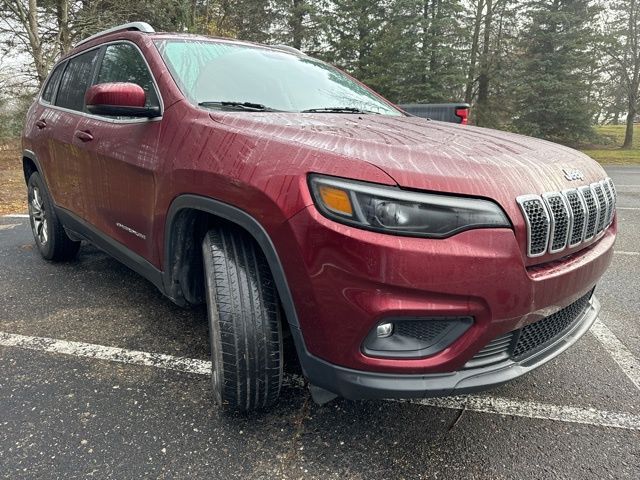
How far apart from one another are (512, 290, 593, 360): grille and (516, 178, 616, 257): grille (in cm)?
30

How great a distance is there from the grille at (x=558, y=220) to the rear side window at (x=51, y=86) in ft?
12.3

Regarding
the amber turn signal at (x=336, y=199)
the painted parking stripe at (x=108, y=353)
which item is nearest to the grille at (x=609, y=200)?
the amber turn signal at (x=336, y=199)

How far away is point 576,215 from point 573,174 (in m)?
0.20

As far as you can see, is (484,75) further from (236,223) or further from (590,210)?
(236,223)

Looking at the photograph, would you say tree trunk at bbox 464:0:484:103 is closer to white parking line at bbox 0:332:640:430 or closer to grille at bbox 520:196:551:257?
white parking line at bbox 0:332:640:430

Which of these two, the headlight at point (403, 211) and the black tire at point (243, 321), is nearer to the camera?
the headlight at point (403, 211)

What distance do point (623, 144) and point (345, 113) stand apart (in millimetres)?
28312

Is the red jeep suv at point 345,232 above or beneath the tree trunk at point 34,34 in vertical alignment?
beneath

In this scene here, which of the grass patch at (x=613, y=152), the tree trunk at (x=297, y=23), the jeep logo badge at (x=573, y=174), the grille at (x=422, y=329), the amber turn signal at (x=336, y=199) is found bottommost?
the grass patch at (x=613, y=152)

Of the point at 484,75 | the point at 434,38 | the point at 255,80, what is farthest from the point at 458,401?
the point at 484,75

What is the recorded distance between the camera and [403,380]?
4.76 ft

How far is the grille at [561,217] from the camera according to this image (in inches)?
58.2

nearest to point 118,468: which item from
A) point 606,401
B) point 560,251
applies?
point 560,251

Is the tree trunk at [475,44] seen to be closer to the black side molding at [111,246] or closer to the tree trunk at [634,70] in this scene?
the tree trunk at [634,70]
